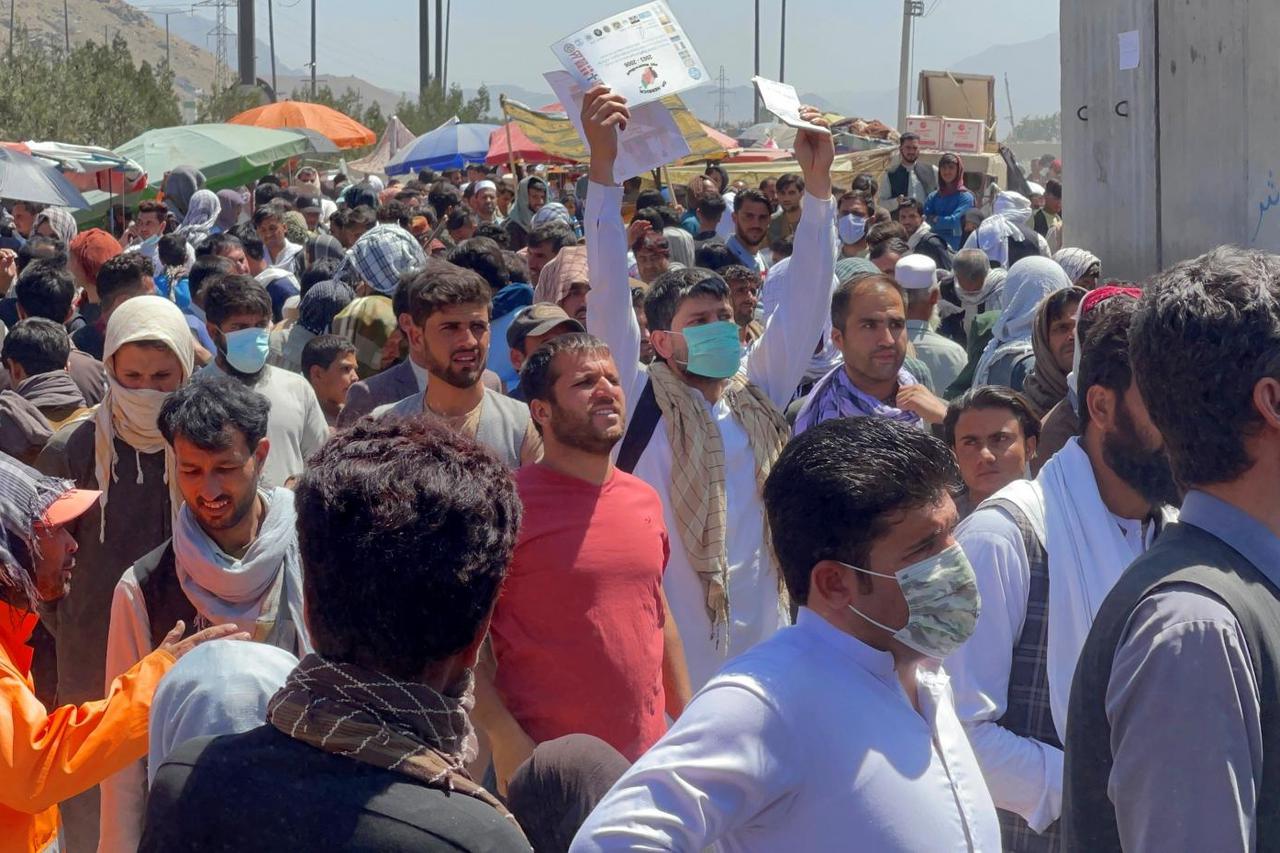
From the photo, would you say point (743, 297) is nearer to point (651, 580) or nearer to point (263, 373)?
point (263, 373)

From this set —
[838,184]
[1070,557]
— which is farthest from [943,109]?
[1070,557]

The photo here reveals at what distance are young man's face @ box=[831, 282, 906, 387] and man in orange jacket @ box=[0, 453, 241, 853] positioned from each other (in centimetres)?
275

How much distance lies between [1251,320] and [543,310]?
3.86 metres

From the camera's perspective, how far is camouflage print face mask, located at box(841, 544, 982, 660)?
94.5 inches

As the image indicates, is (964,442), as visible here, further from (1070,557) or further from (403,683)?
(403,683)

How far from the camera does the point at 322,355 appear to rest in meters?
6.20

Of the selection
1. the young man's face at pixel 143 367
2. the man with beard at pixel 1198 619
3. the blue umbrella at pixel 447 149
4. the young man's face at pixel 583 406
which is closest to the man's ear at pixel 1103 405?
the man with beard at pixel 1198 619

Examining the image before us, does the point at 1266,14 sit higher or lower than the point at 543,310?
higher

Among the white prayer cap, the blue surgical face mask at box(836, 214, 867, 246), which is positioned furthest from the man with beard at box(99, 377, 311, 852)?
the blue surgical face mask at box(836, 214, 867, 246)

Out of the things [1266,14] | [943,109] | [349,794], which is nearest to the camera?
[349,794]

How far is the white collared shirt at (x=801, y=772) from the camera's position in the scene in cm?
212

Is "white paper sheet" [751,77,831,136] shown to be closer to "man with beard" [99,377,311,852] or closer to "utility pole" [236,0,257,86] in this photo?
"man with beard" [99,377,311,852]

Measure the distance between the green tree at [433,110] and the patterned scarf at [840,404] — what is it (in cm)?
4453

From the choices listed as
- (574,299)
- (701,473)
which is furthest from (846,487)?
(574,299)
